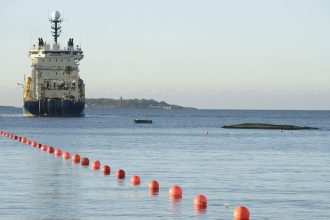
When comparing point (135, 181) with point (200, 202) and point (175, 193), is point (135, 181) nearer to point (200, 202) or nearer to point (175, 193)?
point (175, 193)

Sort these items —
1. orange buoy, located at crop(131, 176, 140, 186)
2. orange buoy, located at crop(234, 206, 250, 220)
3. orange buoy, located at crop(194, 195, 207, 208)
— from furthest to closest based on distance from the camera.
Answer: orange buoy, located at crop(131, 176, 140, 186), orange buoy, located at crop(194, 195, 207, 208), orange buoy, located at crop(234, 206, 250, 220)

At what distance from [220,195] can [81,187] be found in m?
7.01

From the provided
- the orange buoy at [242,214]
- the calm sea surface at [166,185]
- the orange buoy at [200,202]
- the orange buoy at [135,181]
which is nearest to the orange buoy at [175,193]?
the calm sea surface at [166,185]

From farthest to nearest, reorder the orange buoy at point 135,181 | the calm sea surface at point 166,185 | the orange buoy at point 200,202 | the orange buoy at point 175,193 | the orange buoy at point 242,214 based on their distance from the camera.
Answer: the orange buoy at point 135,181 → the orange buoy at point 175,193 → the orange buoy at point 200,202 → the calm sea surface at point 166,185 → the orange buoy at point 242,214

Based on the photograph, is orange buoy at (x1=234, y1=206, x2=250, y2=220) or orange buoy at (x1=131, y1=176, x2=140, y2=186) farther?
orange buoy at (x1=131, y1=176, x2=140, y2=186)

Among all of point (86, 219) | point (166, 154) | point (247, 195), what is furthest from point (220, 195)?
point (166, 154)

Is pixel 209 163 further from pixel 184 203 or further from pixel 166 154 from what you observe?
pixel 184 203

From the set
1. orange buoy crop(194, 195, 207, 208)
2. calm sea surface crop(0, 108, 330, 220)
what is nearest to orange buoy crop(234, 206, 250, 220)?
calm sea surface crop(0, 108, 330, 220)

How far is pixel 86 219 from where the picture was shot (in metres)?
31.5

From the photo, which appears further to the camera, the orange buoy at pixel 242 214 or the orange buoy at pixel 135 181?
the orange buoy at pixel 135 181

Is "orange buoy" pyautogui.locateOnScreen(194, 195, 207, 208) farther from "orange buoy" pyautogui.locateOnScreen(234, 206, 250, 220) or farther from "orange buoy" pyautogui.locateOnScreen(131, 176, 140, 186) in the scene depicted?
"orange buoy" pyautogui.locateOnScreen(131, 176, 140, 186)

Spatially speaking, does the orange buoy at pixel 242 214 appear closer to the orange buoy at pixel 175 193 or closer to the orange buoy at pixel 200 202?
the orange buoy at pixel 200 202

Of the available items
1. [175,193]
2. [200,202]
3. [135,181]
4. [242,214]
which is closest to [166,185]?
[135,181]

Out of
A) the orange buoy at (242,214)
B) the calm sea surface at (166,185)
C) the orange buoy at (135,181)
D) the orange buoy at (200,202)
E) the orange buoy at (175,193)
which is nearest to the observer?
the orange buoy at (242,214)
